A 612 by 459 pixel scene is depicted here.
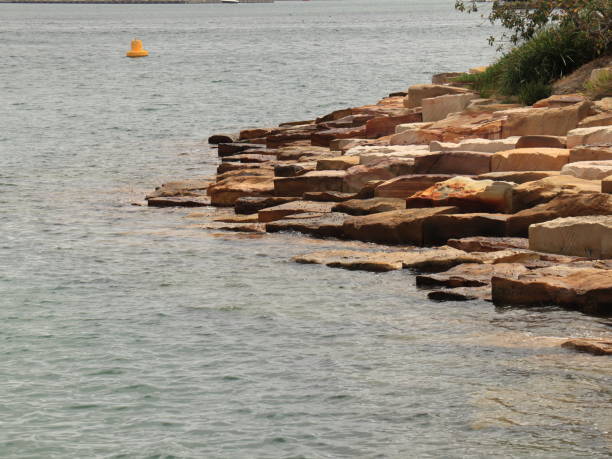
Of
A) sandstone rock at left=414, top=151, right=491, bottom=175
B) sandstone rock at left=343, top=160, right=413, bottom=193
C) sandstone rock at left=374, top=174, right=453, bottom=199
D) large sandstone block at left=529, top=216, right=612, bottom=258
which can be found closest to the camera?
large sandstone block at left=529, top=216, right=612, bottom=258

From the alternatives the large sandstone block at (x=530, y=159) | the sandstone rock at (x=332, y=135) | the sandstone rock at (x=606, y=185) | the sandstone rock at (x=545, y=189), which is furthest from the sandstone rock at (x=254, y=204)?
the sandstone rock at (x=332, y=135)

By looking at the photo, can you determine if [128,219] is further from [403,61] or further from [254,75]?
[403,61]

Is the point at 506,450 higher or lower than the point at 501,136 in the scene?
lower

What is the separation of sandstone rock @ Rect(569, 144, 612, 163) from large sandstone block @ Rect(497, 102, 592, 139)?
2425 millimetres

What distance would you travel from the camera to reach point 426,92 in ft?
88.2

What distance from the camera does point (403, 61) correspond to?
71.4 m

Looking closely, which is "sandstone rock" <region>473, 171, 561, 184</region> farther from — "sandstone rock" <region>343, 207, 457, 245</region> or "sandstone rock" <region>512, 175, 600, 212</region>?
"sandstone rock" <region>343, 207, 457, 245</region>

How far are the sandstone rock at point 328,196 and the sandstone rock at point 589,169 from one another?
348 centimetres

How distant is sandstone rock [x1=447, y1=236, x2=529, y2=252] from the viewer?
13.9 meters

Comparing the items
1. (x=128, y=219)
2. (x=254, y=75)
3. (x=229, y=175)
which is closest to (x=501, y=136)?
(x=229, y=175)

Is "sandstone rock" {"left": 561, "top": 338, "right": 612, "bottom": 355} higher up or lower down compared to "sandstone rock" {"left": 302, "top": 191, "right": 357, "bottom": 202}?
lower down

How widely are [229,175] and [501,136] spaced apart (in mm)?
4964

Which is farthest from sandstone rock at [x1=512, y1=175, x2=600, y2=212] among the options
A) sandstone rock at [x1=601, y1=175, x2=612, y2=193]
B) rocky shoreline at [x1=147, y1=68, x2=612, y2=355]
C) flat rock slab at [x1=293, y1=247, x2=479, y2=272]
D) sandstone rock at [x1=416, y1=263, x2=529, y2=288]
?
sandstone rock at [x1=416, y1=263, x2=529, y2=288]

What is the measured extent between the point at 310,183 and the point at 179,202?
8.62 feet
